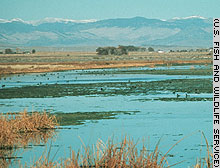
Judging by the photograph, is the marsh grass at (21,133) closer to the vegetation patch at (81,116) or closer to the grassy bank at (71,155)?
the grassy bank at (71,155)

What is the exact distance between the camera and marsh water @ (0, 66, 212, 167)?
13.1 m

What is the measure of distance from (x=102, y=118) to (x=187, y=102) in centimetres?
577

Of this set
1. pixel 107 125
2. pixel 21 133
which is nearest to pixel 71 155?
pixel 21 133

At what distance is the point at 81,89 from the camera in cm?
3156

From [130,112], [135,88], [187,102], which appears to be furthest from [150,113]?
[135,88]

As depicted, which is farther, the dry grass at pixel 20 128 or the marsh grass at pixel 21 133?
the dry grass at pixel 20 128

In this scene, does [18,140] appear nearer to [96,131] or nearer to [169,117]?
[96,131]

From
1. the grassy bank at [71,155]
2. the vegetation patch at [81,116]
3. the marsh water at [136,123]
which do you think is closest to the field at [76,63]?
the marsh water at [136,123]

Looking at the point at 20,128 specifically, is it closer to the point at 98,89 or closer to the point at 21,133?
the point at 21,133

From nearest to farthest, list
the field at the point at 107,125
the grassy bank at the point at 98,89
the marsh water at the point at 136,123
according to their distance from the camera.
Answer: the field at the point at 107,125, the marsh water at the point at 136,123, the grassy bank at the point at 98,89

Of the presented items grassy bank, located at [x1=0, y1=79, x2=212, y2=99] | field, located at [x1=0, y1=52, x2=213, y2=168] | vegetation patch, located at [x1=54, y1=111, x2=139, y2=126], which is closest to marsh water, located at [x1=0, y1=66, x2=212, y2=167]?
field, located at [x1=0, y1=52, x2=213, y2=168]

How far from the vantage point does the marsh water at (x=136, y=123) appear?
13.1 m

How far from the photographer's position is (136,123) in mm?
17609

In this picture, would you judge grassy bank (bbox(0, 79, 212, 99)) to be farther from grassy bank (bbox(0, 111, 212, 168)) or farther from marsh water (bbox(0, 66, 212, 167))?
grassy bank (bbox(0, 111, 212, 168))
